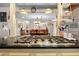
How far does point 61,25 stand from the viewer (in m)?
→ 1.99

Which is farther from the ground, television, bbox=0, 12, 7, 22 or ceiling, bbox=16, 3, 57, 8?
ceiling, bbox=16, 3, 57, 8

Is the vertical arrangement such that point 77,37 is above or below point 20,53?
above

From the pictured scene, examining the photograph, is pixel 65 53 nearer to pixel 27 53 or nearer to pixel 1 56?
pixel 27 53

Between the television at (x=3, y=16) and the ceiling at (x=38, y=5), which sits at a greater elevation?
the ceiling at (x=38, y=5)

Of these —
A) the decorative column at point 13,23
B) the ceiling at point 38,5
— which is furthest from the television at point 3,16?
the ceiling at point 38,5

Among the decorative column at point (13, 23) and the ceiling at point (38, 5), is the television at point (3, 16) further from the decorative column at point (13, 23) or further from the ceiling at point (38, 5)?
the ceiling at point (38, 5)

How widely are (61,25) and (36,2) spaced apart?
0.40 metres

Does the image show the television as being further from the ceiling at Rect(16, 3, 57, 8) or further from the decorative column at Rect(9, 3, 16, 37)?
the ceiling at Rect(16, 3, 57, 8)

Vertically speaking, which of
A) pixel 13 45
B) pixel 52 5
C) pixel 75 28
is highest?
pixel 52 5

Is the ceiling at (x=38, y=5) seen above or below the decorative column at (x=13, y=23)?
above

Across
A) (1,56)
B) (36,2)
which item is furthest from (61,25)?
(1,56)

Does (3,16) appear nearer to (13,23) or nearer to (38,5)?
(13,23)

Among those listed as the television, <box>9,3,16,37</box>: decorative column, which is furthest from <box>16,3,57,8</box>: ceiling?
the television

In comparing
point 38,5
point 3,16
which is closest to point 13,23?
point 3,16
